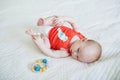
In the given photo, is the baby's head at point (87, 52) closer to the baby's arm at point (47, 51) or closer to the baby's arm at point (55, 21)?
the baby's arm at point (47, 51)

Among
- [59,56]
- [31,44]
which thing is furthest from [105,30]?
[31,44]

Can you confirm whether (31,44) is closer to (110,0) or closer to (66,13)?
(66,13)

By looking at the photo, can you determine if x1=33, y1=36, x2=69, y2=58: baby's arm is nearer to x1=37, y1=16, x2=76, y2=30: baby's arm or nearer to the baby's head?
the baby's head

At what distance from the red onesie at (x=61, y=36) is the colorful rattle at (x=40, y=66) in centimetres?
16

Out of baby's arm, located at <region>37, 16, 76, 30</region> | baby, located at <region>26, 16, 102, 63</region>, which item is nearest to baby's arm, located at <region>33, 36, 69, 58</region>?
baby, located at <region>26, 16, 102, 63</region>

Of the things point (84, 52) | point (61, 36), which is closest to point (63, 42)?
point (61, 36)

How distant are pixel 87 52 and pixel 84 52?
2cm

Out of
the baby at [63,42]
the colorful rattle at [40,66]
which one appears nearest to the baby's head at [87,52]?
the baby at [63,42]

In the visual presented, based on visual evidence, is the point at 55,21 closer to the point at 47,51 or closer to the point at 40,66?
the point at 47,51

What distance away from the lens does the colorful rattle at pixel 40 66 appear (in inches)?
39.3

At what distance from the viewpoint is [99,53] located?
3.50ft

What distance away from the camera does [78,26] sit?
1345mm

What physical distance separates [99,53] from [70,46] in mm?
184

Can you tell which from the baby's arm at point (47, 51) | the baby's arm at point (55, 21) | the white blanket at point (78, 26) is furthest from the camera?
the baby's arm at point (55, 21)
